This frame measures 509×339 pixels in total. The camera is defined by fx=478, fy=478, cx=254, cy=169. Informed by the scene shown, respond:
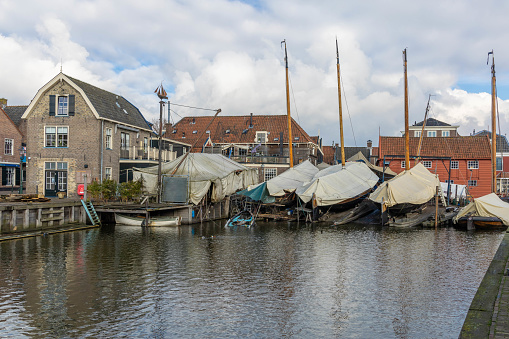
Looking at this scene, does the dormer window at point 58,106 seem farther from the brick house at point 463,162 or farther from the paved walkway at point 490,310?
the brick house at point 463,162

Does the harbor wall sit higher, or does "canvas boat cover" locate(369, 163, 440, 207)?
"canvas boat cover" locate(369, 163, 440, 207)

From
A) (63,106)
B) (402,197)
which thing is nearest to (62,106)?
(63,106)

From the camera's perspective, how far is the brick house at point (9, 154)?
50.2m

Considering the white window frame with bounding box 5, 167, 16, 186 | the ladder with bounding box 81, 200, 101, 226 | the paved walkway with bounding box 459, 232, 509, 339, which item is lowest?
the paved walkway with bounding box 459, 232, 509, 339

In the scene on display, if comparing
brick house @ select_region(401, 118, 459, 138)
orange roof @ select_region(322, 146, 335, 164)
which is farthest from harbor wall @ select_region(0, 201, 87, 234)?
brick house @ select_region(401, 118, 459, 138)

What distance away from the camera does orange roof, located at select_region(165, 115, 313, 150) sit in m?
60.2

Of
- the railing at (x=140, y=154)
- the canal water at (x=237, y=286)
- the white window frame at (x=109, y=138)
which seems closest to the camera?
the canal water at (x=237, y=286)

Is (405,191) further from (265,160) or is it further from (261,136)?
(261,136)

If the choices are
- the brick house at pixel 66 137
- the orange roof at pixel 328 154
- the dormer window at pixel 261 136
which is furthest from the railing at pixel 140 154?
the orange roof at pixel 328 154

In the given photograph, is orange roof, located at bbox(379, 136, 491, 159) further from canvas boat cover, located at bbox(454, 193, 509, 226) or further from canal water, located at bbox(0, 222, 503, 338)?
canal water, located at bbox(0, 222, 503, 338)

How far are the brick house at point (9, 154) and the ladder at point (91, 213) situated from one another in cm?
2040

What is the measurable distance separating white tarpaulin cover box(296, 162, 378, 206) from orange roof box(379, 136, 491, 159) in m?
21.7

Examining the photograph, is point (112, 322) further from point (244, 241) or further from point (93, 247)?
→ point (244, 241)

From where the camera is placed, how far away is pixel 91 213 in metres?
33.9
